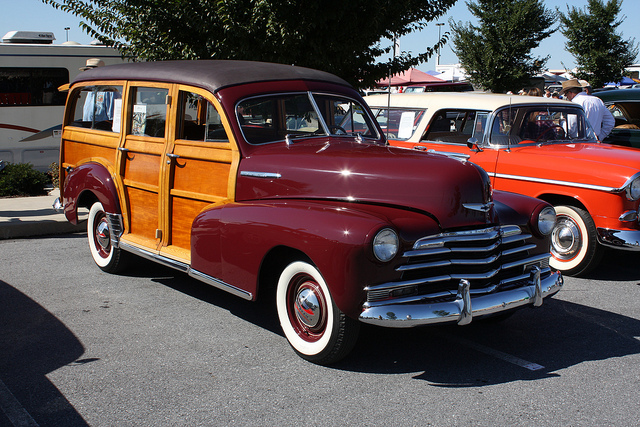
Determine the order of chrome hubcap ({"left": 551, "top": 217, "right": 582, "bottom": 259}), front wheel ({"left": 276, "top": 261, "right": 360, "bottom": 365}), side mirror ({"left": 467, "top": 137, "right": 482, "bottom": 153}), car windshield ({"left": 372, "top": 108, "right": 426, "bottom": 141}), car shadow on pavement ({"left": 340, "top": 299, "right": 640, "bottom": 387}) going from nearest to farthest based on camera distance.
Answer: front wheel ({"left": 276, "top": 261, "right": 360, "bottom": 365}), car shadow on pavement ({"left": 340, "top": 299, "right": 640, "bottom": 387}), chrome hubcap ({"left": 551, "top": 217, "right": 582, "bottom": 259}), side mirror ({"left": 467, "top": 137, "right": 482, "bottom": 153}), car windshield ({"left": 372, "top": 108, "right": 426, "bottom": 141})

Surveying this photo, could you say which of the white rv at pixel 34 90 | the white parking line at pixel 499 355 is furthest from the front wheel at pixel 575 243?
the white rv at pixel 34 90

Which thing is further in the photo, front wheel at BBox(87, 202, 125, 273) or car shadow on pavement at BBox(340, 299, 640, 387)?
front wheel at BBox(87, 202, 125, 273)

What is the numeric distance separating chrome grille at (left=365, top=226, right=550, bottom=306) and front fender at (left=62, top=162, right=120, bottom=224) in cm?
304

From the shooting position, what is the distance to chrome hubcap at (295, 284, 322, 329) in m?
3.93

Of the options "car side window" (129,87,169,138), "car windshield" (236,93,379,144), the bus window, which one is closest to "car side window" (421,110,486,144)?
"car windshield" (236,93,379,144)

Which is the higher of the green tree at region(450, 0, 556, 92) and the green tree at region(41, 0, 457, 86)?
the green tree at region(450, 0, 556, 92)

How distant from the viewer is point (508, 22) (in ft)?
86.7

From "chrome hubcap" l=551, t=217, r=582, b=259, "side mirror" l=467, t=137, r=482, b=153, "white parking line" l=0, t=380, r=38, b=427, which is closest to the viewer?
"white parking line" l=0, t=380, r=38, b=427

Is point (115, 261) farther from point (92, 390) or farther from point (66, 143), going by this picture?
point (92, 390)

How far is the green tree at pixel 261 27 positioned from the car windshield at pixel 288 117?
3.91m

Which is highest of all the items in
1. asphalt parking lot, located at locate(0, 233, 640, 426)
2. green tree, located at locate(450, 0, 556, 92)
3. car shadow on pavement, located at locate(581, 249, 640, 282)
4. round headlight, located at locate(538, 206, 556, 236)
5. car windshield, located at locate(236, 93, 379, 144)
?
green tree, located at locate(450, 0, 556, 92)

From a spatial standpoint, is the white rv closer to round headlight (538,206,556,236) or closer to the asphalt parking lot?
the asphalt parking lot

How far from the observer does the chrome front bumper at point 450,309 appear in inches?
139

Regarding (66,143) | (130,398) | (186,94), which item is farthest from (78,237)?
(130,398)
